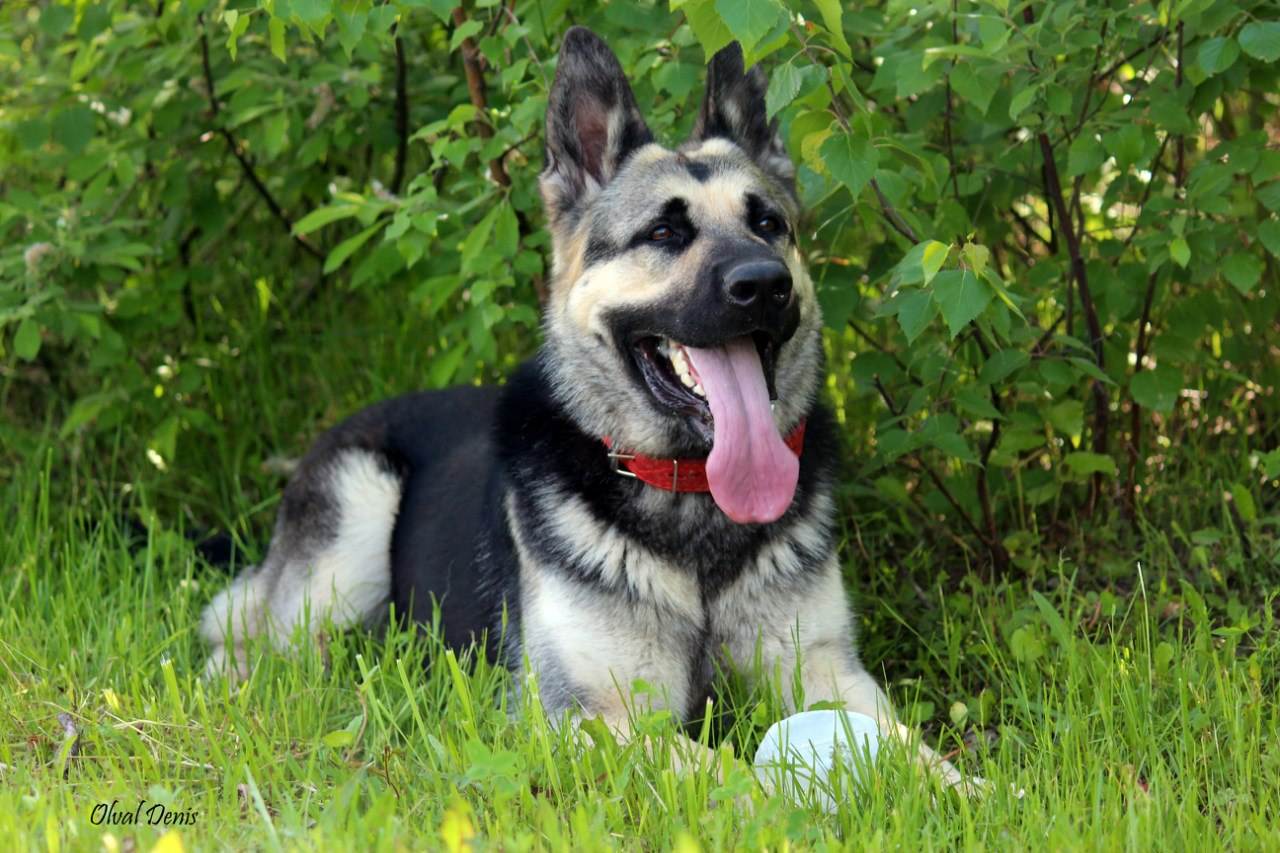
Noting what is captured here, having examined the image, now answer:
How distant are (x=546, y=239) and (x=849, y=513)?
4.75 feet

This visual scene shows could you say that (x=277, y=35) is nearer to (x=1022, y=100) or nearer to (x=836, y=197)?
(x=836, y=197)

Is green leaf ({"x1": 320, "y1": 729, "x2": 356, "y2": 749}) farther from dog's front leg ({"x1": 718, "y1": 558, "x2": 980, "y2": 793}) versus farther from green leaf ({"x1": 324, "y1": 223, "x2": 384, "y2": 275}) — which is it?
green leaf ({"x1": 324, "y1": 223, "x2": 384, "y2": 275})

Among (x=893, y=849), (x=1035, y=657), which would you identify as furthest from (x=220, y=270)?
(x=893, y=849)

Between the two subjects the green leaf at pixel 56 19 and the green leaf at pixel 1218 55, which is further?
the green leaf at pixel 56 19

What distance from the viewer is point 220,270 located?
6.20 meters

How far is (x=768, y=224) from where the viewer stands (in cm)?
381

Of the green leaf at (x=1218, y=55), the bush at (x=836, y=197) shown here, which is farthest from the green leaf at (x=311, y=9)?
the green leaf at (x=1218, y=55)

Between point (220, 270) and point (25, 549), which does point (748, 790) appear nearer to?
point (25, 549)

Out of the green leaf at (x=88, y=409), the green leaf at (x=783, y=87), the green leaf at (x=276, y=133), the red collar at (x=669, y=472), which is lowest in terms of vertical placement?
the green leaf at (x=88, y=409)

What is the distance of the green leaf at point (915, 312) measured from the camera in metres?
3.39

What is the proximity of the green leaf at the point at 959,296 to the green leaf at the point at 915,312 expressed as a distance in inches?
4.9

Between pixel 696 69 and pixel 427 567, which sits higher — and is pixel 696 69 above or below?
above

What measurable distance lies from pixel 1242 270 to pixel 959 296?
48.0 inches

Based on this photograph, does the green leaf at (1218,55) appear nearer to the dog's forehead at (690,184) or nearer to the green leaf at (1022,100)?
the green leaf at (1022,100)
